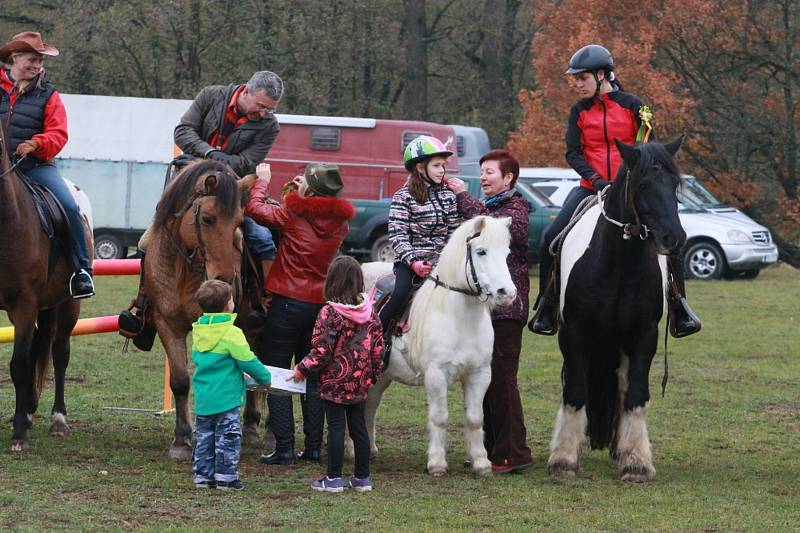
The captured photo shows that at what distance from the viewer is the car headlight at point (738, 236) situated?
25.5 m

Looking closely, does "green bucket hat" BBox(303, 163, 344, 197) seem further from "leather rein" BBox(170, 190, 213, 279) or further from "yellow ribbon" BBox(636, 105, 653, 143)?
"yellow ribbon" BBox(636, 105, 653, 143)

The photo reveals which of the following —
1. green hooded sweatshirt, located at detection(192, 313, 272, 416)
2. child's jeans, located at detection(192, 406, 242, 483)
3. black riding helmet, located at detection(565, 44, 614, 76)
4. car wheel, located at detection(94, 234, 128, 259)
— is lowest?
car wheel, located at detection(94, 234, 128, 259)

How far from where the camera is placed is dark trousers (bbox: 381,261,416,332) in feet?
27.0

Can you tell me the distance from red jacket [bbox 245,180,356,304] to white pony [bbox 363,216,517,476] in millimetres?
721

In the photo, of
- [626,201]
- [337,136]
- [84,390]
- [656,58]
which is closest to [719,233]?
[656,58]

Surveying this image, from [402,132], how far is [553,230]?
18790 millimetres

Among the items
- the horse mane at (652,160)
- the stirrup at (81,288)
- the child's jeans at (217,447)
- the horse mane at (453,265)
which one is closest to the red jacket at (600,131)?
the horse mane at (652,160)

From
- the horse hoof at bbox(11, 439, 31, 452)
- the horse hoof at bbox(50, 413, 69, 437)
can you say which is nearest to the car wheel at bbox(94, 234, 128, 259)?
the horse hoof at bbox(50, 413, 69, 437)

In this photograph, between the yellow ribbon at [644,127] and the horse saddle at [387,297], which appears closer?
the horse saddle at [387,297]

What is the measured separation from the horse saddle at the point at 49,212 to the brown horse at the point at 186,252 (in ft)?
2.64

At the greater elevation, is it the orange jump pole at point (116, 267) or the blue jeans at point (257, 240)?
the blue jeans at point (257, 240)

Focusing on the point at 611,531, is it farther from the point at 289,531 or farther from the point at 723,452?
Answer: the point at 723,452

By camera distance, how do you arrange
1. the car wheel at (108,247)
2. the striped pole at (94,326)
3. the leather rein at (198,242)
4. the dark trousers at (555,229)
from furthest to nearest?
the car wheel at (108,247) → the striped pole at (94,326) → the dark trousers at (555,229) → the leather rein at (198,242)

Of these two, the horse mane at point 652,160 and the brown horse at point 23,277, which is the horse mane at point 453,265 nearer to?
the horse mane at point 652,160
